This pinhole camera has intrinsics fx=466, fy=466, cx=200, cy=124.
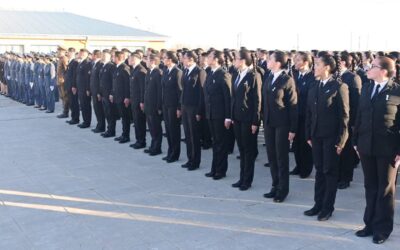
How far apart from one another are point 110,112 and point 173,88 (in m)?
2.84

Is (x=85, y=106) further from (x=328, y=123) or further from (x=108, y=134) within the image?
(x=328, y=123)

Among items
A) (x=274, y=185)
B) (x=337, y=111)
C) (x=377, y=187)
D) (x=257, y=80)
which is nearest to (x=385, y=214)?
(x=377, y=187)

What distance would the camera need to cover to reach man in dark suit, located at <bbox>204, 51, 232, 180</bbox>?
672cm

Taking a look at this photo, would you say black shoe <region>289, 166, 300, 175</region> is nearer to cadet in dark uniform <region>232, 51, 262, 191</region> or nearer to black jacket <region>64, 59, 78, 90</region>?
cadet in dark uniform <region>232, 51, 262, 191</region>

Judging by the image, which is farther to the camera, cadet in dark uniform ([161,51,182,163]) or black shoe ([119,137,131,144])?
black shoe ([119,137,131,144])

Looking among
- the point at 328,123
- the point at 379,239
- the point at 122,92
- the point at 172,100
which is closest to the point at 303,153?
the point at 328,123

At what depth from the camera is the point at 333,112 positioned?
505 centimetres

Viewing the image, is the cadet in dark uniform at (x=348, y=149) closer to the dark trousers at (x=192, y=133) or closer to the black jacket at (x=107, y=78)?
the dark trousers at (x=192, y=133)

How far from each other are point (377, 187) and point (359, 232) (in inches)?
19.8

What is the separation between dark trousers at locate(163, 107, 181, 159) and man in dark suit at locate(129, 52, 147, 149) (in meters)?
1.05

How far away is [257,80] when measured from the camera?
245 inches

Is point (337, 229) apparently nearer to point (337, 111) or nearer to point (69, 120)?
point (337, 111)

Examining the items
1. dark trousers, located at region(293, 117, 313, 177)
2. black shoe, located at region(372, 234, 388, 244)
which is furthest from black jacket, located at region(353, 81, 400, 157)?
dark trousers, located at region(293, 117, 313, 177)

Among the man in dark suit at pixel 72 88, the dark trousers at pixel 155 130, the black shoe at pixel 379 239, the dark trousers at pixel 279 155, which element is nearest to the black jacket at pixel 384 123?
the black shoe at pixel 379 239
